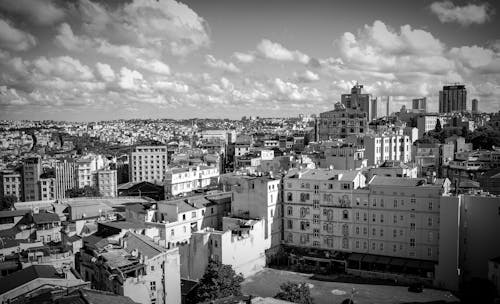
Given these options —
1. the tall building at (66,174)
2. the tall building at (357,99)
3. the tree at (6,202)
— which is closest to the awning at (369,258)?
the tree at (6,202)

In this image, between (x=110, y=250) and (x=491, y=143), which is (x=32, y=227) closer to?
(x=110, y=250)

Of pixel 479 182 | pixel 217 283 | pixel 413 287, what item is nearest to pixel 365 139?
pixel 479 182

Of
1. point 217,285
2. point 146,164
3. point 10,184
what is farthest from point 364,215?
point 10,184

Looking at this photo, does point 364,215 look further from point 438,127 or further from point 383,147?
point 438,127

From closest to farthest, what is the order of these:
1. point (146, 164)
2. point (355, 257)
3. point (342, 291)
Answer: point (342, 291) → point (355, 257) → point (146, 164)

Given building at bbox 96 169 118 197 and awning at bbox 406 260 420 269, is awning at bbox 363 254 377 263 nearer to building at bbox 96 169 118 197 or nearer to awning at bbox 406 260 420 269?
awning at bbox 406 260 420 269

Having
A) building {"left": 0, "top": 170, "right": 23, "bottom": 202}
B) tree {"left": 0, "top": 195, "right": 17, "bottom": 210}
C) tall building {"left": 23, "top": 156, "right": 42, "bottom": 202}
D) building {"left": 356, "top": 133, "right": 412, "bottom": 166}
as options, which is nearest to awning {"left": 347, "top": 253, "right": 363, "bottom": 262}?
building {"left": 356, "top": 133, "right": 412, "bottom": 166}

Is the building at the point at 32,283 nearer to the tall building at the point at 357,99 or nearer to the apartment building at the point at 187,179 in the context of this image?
the apartment building at the point at 187,179
